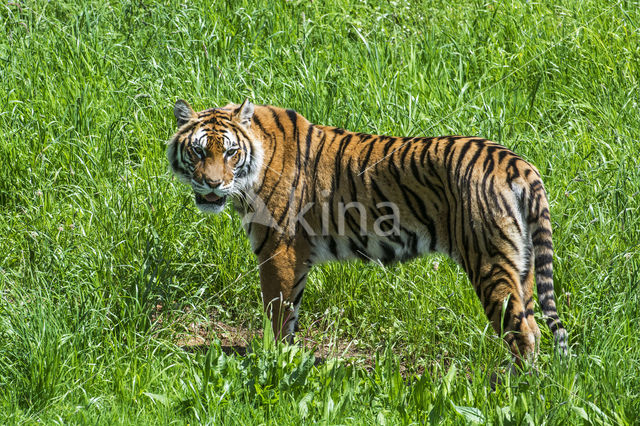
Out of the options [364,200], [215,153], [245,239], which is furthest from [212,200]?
[364,200]

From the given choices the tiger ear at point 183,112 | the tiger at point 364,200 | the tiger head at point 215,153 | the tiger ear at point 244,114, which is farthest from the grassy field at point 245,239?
the tiger ear at point 244,114

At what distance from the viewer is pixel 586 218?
14.4ft

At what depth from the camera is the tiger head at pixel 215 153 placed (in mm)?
4172

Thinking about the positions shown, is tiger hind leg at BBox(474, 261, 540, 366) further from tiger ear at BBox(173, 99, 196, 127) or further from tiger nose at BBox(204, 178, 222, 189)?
tiger ear at BBox(173, 99, 196, 127)

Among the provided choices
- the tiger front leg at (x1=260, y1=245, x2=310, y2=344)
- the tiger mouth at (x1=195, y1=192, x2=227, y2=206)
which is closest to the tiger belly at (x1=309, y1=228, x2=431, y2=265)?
the tiger front leg at (x1=260, y1=245, x2=310, y2=344)

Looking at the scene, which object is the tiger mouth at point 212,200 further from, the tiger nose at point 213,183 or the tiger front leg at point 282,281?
the tiger front leg at point 282,281

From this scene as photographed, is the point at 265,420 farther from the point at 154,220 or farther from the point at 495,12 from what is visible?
the point at 495,12

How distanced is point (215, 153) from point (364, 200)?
0.84 metres

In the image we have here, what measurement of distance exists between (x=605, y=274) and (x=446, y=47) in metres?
2.87

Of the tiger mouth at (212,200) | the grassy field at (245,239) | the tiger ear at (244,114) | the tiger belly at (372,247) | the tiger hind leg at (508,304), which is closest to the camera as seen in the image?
the grassy field at (245,239)

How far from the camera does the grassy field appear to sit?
3.39 m

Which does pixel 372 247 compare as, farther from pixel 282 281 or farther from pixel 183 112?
pixel 183 112

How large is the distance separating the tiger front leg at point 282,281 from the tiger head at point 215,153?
40cm

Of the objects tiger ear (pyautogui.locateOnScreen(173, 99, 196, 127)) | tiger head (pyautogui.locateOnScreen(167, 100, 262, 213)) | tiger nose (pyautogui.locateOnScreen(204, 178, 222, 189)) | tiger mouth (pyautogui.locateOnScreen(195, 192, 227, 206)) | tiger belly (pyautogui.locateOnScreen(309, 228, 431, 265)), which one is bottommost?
tiger belly (pyautogui.locateOnScreen(309, 228, 431, 265))
